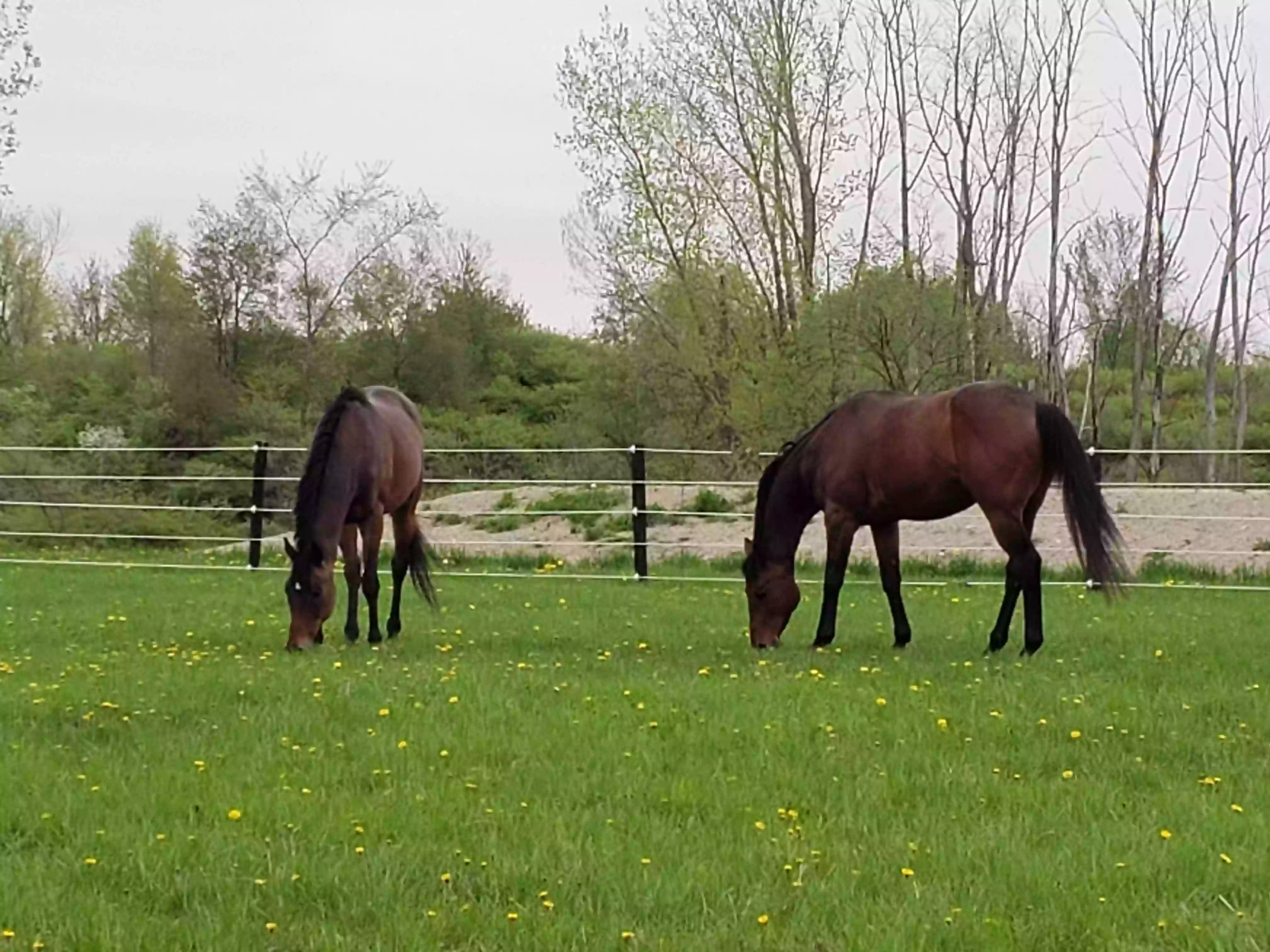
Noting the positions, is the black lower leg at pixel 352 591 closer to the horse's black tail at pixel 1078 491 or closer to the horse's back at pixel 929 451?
the horse's back at pixel 929 451

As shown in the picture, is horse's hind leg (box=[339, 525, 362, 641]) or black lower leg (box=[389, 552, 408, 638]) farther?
black lower leg (box=[389, 552, 408, 638])

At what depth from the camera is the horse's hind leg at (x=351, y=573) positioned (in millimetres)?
8844

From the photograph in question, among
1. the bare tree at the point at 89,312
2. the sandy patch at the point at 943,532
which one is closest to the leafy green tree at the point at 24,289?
the bare tree at the point at 89,312

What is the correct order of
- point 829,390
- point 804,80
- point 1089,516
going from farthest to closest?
point 804,80, point 829,390, point 1089,516

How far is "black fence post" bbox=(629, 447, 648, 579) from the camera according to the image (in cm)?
1366

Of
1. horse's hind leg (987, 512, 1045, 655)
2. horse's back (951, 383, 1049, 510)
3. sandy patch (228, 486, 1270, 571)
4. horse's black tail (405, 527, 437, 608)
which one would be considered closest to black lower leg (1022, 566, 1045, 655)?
horse's hind leg (987, 512, 1045, 655)

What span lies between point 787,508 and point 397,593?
2.77 m

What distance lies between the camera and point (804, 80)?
22906 millimetres

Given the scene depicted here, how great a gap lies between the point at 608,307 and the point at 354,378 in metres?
9.03

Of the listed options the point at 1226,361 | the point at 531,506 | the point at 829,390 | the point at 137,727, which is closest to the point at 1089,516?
the point at 137,727

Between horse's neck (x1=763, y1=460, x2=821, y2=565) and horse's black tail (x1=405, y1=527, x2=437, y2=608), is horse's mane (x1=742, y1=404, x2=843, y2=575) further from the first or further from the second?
horse's black tail (x1=405, y1=527, x2=437, y2=608)

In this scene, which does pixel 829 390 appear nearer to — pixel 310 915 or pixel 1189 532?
pixel 1189 532

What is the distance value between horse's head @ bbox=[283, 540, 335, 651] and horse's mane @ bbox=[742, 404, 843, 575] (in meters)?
2.63

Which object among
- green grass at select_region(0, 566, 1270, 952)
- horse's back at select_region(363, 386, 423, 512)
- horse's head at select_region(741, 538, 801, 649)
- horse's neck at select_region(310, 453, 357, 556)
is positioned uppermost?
horse's back at select_region(363, 386, 423, 512)
